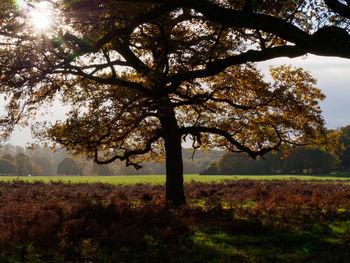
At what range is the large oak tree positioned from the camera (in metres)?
8.82

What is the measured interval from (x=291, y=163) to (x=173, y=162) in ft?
219

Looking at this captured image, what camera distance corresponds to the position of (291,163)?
242ft

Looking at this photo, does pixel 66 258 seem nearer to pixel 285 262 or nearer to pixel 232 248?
pixel 232 248

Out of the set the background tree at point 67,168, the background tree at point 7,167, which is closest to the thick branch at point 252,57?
the background tree at point 67,168

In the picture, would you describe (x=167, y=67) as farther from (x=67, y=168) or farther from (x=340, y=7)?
(x=67, y=168)

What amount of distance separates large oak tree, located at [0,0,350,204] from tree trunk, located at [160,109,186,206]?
0.05 meters

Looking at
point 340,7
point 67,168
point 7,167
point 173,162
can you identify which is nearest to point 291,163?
point 173,162

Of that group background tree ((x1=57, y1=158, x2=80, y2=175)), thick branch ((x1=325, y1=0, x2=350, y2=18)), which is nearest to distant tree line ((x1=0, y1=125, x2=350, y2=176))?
background tree ((x1=57, y1=158, x2=80, y2=175))

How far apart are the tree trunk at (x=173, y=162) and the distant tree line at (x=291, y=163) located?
56740 mm

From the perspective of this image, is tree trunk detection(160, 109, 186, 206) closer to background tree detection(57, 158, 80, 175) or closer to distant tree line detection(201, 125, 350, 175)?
distant tree line detection(201, 125, 350, 175)

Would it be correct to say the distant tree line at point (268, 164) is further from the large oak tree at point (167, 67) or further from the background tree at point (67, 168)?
the large oak tree at point (167, 67)

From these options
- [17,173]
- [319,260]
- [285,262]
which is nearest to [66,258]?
[285,262]

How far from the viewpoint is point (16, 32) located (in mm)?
11008

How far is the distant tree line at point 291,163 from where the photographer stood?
2864 inches
